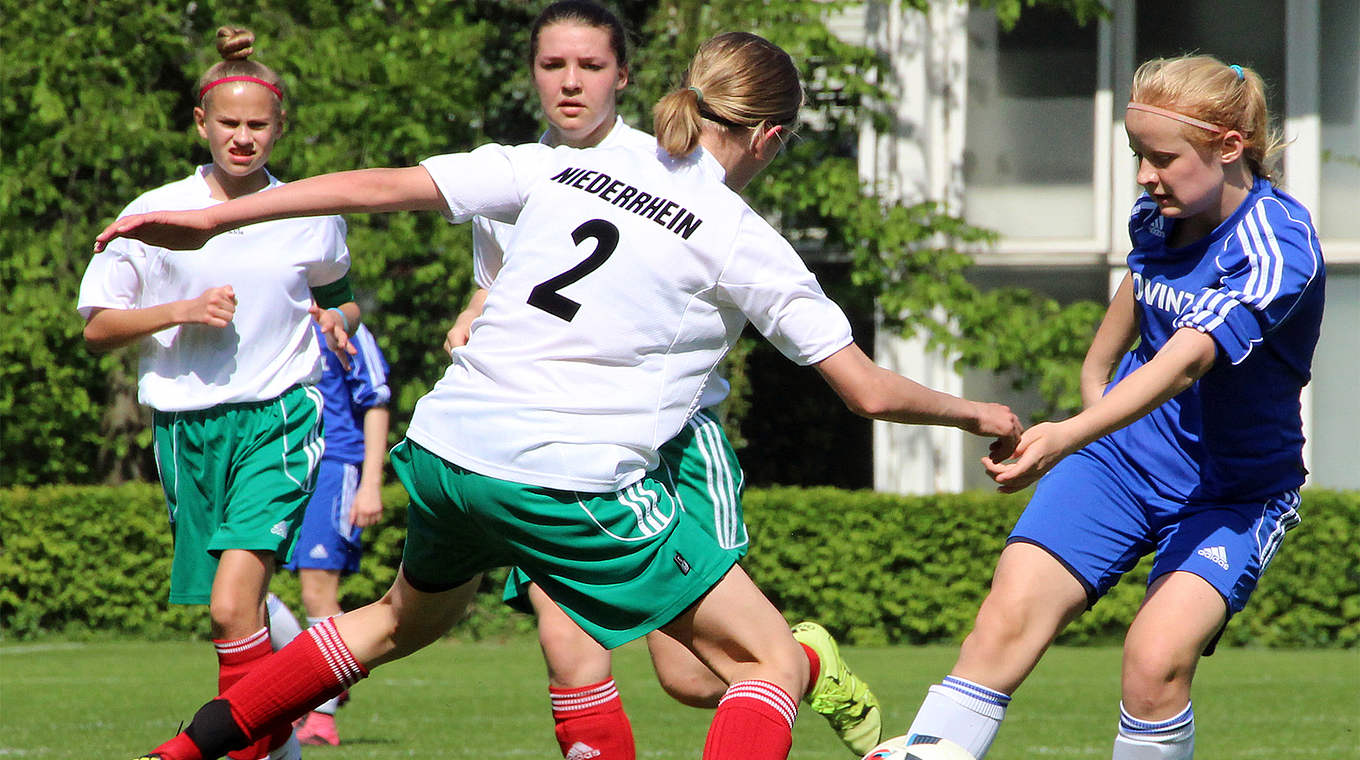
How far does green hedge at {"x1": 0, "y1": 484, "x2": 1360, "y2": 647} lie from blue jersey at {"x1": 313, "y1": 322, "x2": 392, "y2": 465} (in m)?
4.48

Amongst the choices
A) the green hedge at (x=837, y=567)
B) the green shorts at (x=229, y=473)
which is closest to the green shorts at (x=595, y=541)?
the green shorts at (x=229, y=473)

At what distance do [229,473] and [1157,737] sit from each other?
8.81ft

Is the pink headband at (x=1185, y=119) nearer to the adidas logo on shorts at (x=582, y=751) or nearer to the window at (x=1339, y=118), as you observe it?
the adidas logo on shorts at (x=582, y=751)

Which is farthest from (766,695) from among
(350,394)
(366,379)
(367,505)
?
(350,394)

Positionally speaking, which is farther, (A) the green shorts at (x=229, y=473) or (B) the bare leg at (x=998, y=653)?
(A) the green shorts at (x=229, y=473)

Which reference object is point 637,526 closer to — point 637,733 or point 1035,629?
point 1035,629

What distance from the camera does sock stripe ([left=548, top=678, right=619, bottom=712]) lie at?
427 centimetres

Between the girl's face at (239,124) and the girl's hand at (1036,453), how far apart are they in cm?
245

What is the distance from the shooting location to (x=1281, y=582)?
11078mm

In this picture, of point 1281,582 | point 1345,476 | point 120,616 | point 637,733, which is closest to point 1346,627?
point 1281,582

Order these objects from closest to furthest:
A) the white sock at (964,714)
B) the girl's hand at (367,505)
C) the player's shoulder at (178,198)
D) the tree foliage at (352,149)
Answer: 1. the white sock at (964,714)
2. the player's shoulder at (178,198)
3. the girl's hand at (367,505)
4. the tree foliage at (352,149)

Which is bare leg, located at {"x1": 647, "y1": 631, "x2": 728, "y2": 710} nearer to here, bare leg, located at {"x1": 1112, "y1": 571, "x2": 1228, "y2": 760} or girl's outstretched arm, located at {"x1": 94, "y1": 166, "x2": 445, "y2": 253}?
bare leg, located at {"x1": 1112, "y1": 571, "x2": 1228, "y2": 760}

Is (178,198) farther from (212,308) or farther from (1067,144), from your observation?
(1067,144)

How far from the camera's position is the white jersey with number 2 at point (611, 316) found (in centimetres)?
328
